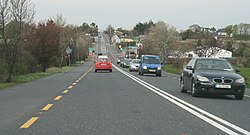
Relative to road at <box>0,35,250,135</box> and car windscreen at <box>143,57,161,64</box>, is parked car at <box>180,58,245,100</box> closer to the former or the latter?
road at <box>0,35,250,135</box>

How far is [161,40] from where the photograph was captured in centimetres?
10281

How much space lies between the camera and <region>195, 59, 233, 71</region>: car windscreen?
1639cm

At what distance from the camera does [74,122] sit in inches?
359

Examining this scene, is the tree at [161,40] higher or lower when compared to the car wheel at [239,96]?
higher

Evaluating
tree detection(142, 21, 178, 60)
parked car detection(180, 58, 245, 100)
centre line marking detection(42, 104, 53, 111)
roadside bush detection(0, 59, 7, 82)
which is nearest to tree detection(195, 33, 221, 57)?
tree detection(142, 21, 178, 60)

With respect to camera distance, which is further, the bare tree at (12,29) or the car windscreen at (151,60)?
the car windscreen at (151,60)

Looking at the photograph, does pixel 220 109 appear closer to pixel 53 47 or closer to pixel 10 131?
pixel 10 131

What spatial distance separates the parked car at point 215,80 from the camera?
15.1m

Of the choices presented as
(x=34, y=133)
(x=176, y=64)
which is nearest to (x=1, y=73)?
(x=34, y=133)

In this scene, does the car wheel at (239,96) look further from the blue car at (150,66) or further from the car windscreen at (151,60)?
the car windscreen at (151,60)

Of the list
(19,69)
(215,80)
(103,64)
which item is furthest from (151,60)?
(215,80)

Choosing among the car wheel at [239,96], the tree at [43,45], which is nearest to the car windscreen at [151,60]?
the tree at [43,45]

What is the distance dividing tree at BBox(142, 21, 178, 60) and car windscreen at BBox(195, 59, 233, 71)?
259 feet

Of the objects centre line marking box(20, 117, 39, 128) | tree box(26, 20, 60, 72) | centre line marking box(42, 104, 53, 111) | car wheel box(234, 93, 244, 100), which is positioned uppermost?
tree box(26, 20, 60, 72)
